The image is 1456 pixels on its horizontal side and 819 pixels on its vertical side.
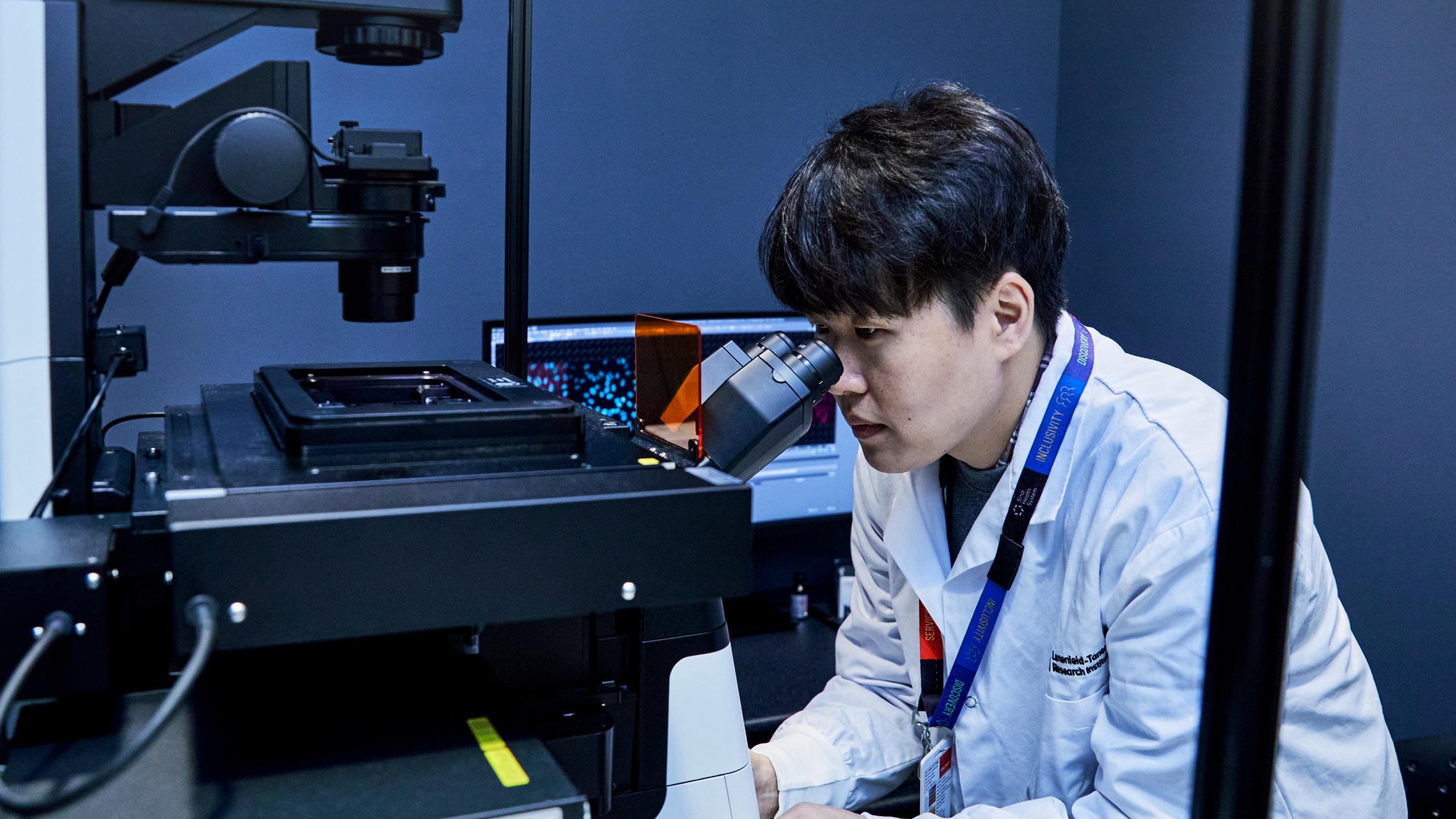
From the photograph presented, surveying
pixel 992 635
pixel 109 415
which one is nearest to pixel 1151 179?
pixel 992 635

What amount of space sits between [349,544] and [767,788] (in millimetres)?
742

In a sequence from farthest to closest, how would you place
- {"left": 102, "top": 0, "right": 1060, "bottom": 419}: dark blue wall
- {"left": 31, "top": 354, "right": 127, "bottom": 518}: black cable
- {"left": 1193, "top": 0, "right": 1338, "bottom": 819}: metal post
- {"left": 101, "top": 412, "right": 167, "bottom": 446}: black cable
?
1. {"left": 102, "top": 0, "right": 1060, "bottom": 419}: dark blue wall
2. {"left": 101, "top": 412, "right": 167, "bottom": 446}: black cable
3. {"left": 31, "top": 354, "right": 127, "bottom": 518}: black cable
4. {"left": 1193, "top": 0, "right": 1338, "bottom": 819}: metal post

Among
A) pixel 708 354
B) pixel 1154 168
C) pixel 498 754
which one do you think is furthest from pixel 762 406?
pixel 1154 168

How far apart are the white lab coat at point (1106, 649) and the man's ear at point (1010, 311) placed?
0.09 meters

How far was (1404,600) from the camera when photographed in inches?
82.7

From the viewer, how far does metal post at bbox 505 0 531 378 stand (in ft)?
3.29

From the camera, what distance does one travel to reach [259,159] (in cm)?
76

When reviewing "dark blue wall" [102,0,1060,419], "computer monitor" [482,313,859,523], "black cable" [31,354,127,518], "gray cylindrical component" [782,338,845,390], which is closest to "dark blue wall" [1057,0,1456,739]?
"dark blue wall" [102,0,1060,419]

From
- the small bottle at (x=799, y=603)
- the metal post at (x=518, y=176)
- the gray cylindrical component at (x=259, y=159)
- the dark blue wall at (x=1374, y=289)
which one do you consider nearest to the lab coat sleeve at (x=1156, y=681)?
the metal post at (x=518, y=176)

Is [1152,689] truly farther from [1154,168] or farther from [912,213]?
[1154,168]

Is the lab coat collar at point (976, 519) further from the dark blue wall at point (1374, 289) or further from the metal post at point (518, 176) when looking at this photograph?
the dark blue wall at point (1374, 289)

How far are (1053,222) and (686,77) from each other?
117cm

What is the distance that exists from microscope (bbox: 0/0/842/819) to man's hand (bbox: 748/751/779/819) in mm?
432

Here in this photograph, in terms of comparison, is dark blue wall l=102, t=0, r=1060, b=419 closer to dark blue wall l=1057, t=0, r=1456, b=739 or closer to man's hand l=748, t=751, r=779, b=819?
dark blue wall l=1057, t=0, r=1456, b=739
